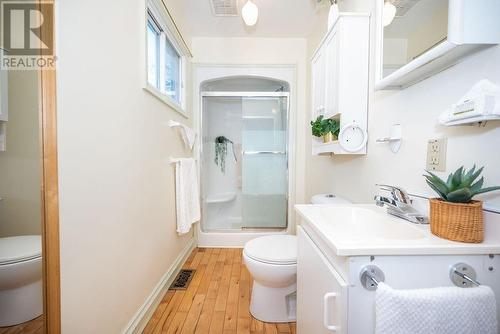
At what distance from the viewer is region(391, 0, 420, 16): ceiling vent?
0.98 meters

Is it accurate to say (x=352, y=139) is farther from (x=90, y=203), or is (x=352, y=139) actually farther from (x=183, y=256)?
(x=183, y=256)

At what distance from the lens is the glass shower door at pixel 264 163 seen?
3.08 meters

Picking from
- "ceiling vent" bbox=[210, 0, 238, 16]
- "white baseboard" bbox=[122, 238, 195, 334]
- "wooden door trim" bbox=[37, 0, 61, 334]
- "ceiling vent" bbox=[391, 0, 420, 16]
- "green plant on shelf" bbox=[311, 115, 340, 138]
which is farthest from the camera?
"ceiling vent" bbox=[210, 0, 238, 16]

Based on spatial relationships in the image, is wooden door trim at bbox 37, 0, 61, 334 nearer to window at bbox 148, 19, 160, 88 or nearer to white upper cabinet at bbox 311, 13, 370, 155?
window at bbox 148, 19, 160, 88

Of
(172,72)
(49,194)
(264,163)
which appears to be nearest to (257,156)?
(264,163)

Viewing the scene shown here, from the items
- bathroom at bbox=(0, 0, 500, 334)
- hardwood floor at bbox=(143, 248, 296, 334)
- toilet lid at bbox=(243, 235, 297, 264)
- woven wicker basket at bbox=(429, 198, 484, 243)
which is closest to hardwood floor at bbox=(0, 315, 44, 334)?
bathroom at bbox=(0, 0, 500, 334)

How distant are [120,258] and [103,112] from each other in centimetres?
75

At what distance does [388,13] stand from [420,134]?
0.63 meters

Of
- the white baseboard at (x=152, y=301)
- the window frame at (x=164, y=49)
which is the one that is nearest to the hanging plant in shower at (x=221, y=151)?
the window frame at (x=164, y=49)

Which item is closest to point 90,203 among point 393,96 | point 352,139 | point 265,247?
point 265,247

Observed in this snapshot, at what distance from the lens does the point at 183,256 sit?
231cm

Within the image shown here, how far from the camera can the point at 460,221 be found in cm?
67

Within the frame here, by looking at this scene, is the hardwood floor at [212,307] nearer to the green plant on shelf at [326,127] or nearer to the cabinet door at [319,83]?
the green plant on shelf at [326,127]

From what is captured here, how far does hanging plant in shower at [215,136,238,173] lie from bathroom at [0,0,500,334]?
3.78ft
